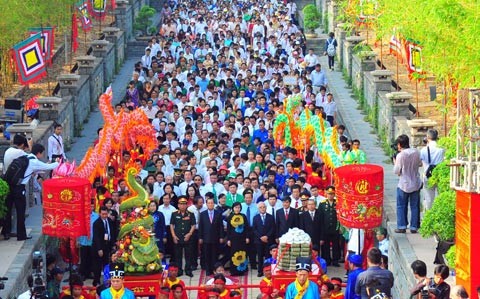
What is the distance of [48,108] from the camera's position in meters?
33.7

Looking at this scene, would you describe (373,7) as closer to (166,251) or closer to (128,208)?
(166,251)

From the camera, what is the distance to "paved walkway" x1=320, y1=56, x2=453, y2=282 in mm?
25219

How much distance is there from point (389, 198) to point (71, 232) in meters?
7.00

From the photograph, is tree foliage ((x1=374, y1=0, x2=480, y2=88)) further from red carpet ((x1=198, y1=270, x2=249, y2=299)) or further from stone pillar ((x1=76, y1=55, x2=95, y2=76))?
stone pillar ((x1=76, y1=55, x2=95, y2=76))

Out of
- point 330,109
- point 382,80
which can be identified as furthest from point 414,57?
point 330,109

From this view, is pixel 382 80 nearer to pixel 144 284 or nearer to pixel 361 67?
pixel 361 67

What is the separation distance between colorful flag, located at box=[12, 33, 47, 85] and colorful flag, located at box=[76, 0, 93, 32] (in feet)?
31.7

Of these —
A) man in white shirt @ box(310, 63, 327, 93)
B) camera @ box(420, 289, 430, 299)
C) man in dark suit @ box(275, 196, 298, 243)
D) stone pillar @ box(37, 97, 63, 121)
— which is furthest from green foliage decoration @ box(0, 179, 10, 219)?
man in white shirt @ box(310, 63, 327, 93)

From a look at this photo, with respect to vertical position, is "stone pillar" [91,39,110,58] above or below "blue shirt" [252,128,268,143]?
above

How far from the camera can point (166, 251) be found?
27844 mm

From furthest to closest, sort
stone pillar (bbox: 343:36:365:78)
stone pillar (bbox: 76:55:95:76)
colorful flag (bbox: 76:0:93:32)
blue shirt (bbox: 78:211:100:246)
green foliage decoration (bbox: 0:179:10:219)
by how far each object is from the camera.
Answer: colorful flag (bbox: 76:0:93:32), stone pillar (bbox: 343:36:365:78), stone pillar (bbox: 76:55:95:76), blue shirt (bbox: 78:211:100:246), green foliage decoration (bbox: 0:179:10:219)

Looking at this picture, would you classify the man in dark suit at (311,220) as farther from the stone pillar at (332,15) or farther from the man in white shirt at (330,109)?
the stone pillar at (332,15)

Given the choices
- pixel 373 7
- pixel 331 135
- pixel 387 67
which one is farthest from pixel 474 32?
pixel 387 67

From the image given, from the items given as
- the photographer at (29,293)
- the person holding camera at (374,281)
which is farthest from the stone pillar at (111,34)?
the person holding camera at (374,281)
